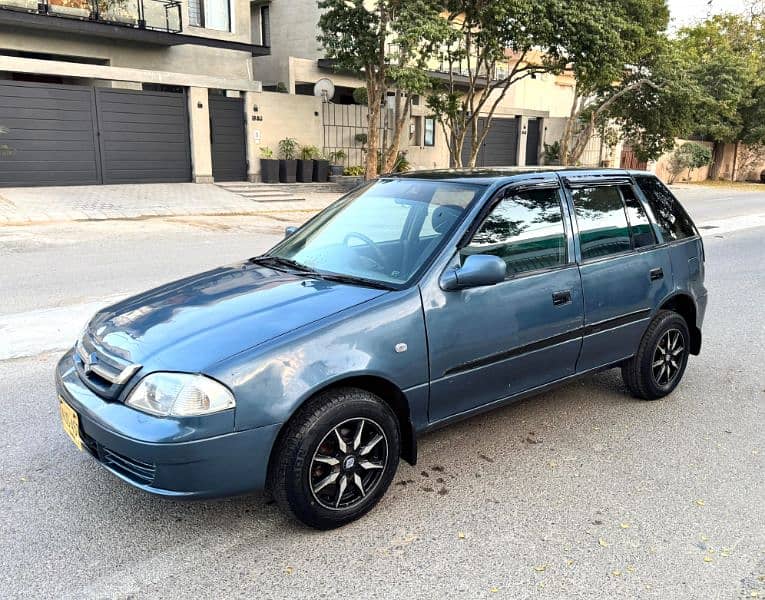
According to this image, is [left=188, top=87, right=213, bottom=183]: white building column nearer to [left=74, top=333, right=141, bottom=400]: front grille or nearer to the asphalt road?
the asphalt road

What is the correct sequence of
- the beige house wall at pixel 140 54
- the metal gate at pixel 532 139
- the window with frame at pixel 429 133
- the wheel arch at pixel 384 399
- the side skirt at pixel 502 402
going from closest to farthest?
the wheel arch at pixel 384 399 < the side skirt at pixel 502 402 < the beige house wall at pixel 140 54 < the window with frame at pixel 429 133 < the metal gate at pixel 532 139

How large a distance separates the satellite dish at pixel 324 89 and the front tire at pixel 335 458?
21543mm

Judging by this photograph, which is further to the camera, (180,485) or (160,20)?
(160,20)

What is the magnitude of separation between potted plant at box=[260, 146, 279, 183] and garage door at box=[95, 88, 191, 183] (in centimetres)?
245

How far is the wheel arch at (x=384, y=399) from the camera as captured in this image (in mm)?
2816

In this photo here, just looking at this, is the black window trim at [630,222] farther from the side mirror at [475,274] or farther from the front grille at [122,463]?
the front grille at [122,463]

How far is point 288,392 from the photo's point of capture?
275 cm

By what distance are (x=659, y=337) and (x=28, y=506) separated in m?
3.96

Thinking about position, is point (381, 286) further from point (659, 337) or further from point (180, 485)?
point (659, 337)

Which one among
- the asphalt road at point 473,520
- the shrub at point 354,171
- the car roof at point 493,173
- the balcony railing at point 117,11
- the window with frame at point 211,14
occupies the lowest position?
the asphalt road at point 473,520

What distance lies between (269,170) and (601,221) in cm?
1851

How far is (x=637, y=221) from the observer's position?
4.48m

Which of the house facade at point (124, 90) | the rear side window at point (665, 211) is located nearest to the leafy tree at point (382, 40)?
the house facade at point (124, 90)

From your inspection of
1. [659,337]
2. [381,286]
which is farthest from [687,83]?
[381,286]
